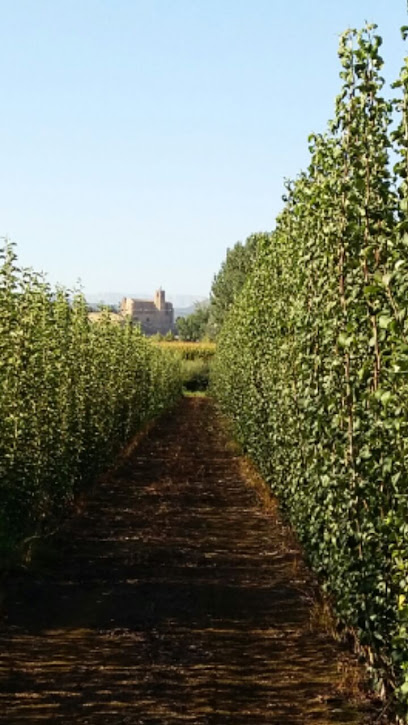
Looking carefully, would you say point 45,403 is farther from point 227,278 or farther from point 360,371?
point 227,278

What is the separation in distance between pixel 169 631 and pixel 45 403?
A: 3865 millimetres

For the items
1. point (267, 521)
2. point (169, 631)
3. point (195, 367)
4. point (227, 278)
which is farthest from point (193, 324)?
point (169, 631)

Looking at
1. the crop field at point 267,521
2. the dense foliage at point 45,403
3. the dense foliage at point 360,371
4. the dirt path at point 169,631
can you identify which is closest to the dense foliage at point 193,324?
the dense foliage at point 45,403

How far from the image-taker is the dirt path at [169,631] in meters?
7.07

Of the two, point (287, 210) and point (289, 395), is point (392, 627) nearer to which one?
point (289, 395)

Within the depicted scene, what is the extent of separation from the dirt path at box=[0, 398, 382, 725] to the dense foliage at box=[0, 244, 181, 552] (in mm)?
759

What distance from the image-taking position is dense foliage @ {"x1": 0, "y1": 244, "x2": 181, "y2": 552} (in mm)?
10547

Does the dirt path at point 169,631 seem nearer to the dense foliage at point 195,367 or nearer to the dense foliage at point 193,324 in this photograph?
the dense foliage at point 195,367

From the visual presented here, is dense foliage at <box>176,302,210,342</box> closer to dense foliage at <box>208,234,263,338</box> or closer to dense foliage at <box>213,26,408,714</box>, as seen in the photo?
dense foliage at <box>208,234,263,338</box>

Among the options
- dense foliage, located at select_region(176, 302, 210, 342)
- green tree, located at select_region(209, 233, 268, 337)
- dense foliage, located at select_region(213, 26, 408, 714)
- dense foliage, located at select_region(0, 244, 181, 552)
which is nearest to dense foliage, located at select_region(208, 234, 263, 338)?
green tree, located at select_region(209, 233, 268, 337)

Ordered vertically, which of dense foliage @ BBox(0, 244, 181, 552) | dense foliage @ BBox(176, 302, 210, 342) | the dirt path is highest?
dense foliage @ BBox(176, 302, 210, 342)

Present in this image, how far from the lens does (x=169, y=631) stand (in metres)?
8.88

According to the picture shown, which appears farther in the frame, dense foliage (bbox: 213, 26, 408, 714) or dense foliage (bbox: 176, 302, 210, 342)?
dense foliage (bbox: 176, 302, 210, 342)

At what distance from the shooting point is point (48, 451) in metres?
12.2
